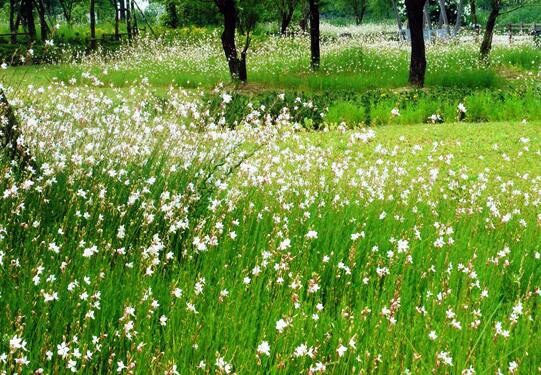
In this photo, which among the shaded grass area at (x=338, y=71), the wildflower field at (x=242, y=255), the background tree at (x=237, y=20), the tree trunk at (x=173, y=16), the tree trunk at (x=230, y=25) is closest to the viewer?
the wildflower field at (x=242, y=255)

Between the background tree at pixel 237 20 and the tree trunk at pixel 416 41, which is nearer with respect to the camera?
the tree trunk at pixel 416 41

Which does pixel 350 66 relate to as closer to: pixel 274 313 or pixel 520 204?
pixel 520 204

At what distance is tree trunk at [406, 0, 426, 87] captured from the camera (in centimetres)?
1838

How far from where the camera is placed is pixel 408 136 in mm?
12156

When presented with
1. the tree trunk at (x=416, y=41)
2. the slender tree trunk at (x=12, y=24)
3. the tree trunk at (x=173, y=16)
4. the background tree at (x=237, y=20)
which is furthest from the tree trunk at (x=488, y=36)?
the tree trunk at (x=173, y=16)

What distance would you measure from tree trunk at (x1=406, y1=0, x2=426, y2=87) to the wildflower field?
798 centimetres

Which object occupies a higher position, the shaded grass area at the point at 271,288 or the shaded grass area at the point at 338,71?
the shaded grass area at the point at 338,71

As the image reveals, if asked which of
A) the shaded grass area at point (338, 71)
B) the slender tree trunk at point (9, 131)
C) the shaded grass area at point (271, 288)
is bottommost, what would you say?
the shaded grass area at point (271, 288)

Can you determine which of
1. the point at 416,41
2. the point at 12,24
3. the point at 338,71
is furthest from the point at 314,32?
the point at 12,24

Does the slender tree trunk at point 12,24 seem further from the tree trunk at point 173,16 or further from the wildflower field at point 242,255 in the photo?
the wildflower field at point 242,255

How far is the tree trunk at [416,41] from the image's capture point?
18.4 meters

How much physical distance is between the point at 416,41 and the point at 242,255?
16.3 metres

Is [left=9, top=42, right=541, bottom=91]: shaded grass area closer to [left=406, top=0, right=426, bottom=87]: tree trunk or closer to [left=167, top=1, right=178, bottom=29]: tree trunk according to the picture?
[left=406, top=0, right=426, bottom=87]: tree trunk

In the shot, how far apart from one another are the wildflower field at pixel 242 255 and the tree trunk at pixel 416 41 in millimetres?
7980
